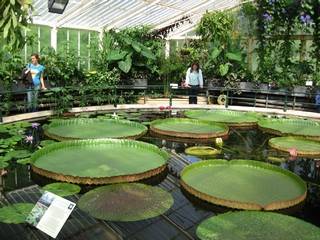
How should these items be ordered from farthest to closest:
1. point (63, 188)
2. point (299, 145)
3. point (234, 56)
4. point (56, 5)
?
point (234, 56) → point (299, 145) → point (56, 5) → point (63, 188)

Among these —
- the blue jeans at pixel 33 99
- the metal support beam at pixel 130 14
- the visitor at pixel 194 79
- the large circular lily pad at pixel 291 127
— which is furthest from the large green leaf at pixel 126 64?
the large circular lily pad at pixel 291 127

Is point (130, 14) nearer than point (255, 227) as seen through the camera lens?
No

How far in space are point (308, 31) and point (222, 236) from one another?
31.8ft

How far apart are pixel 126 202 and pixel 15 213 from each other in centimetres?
98

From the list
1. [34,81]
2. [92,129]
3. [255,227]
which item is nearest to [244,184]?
[255,227]

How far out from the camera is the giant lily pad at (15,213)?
3.30 meters

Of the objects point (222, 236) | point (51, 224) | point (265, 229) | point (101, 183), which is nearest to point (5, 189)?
point (101, 183)

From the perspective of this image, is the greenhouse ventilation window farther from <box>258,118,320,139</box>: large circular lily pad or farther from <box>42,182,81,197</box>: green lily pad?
<box>258,118,320,139</box>: large circular lily pad

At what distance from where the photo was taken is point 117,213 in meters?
3.56

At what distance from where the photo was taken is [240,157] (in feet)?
18.9

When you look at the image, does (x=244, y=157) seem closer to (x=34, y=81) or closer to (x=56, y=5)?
(x=56, y=5)

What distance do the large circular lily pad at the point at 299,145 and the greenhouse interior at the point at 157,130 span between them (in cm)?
2

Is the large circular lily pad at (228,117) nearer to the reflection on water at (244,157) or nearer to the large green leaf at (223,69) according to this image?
the reflection on water at (244,157)

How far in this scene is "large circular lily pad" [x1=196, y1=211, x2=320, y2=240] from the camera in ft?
10.5
